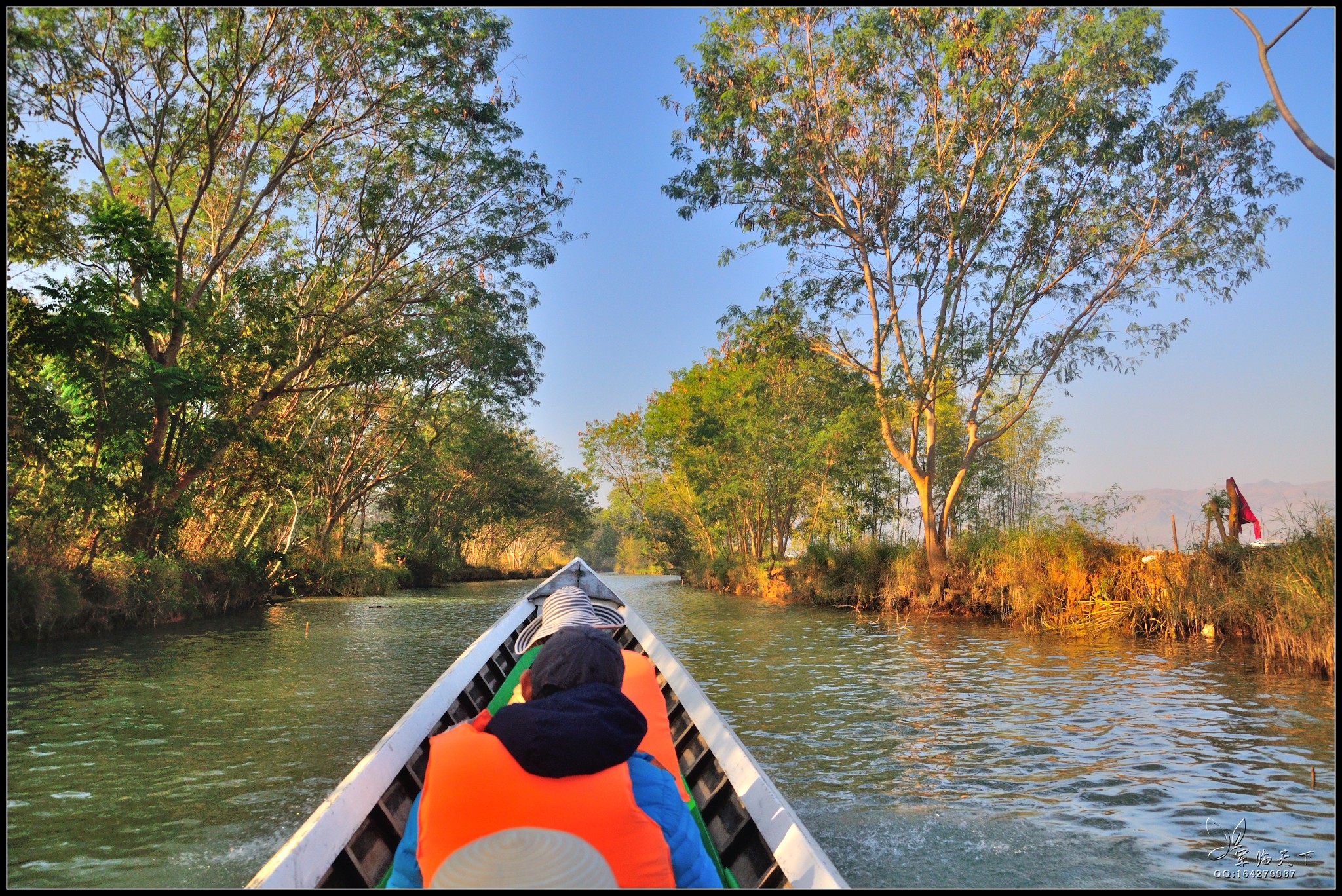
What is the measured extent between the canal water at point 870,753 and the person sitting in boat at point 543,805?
2.32m

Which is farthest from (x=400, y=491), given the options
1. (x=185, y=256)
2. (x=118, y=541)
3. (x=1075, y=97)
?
(x=1075, y=97)

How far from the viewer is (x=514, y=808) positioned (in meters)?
1.89

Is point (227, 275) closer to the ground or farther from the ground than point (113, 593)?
farther from the ground

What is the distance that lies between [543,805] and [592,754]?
16cm

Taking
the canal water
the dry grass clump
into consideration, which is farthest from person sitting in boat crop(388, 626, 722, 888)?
the dry grass clump

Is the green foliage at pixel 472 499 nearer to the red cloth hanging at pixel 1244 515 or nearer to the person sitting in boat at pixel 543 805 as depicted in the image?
the red cloth hanging at pixel 1244 515

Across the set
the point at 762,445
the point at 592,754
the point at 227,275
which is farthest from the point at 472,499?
the point at 592,754

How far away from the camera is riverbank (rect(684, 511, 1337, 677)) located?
8.60 metres

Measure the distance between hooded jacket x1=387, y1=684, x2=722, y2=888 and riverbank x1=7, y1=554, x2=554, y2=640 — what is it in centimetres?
909

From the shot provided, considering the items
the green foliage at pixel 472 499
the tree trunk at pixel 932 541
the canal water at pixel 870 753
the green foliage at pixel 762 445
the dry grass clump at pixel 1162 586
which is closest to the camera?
→ the canal water at pixel 870 753

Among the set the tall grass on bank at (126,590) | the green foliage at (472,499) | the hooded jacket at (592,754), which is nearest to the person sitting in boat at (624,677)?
the hooded jacket at (592,754)

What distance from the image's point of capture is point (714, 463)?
26.8 metres

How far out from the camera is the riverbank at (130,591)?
9461 millimetres

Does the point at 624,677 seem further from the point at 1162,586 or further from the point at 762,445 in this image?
the point at 762,445
